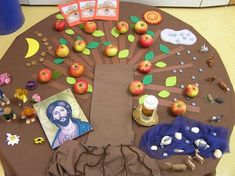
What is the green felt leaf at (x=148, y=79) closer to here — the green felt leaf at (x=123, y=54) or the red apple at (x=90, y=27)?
the green felt leaf at (x=123, y=54)

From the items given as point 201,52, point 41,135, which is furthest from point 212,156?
point 41,135

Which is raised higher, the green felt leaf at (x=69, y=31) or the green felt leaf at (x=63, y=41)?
the green felt leaf at (x=69, y=31)

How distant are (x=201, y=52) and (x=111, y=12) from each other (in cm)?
43

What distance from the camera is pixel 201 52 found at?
1467mm

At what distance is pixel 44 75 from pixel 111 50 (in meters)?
0.28

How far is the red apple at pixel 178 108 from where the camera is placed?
1.27 m

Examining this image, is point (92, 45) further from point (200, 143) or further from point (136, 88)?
point (200, 143)

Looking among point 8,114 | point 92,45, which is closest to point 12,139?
point 8,114

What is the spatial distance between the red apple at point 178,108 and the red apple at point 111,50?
33 cm

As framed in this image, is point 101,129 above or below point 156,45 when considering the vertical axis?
below

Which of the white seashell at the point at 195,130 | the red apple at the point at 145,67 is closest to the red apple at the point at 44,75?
the red apple at the point at 145,67

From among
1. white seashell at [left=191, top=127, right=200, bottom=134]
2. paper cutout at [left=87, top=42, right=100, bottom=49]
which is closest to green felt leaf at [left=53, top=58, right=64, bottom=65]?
paper cutout at [left=87, top=42, right=100, bottom=49]

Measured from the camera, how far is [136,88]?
4.33ft

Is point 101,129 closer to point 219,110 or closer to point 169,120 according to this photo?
point 169,120
